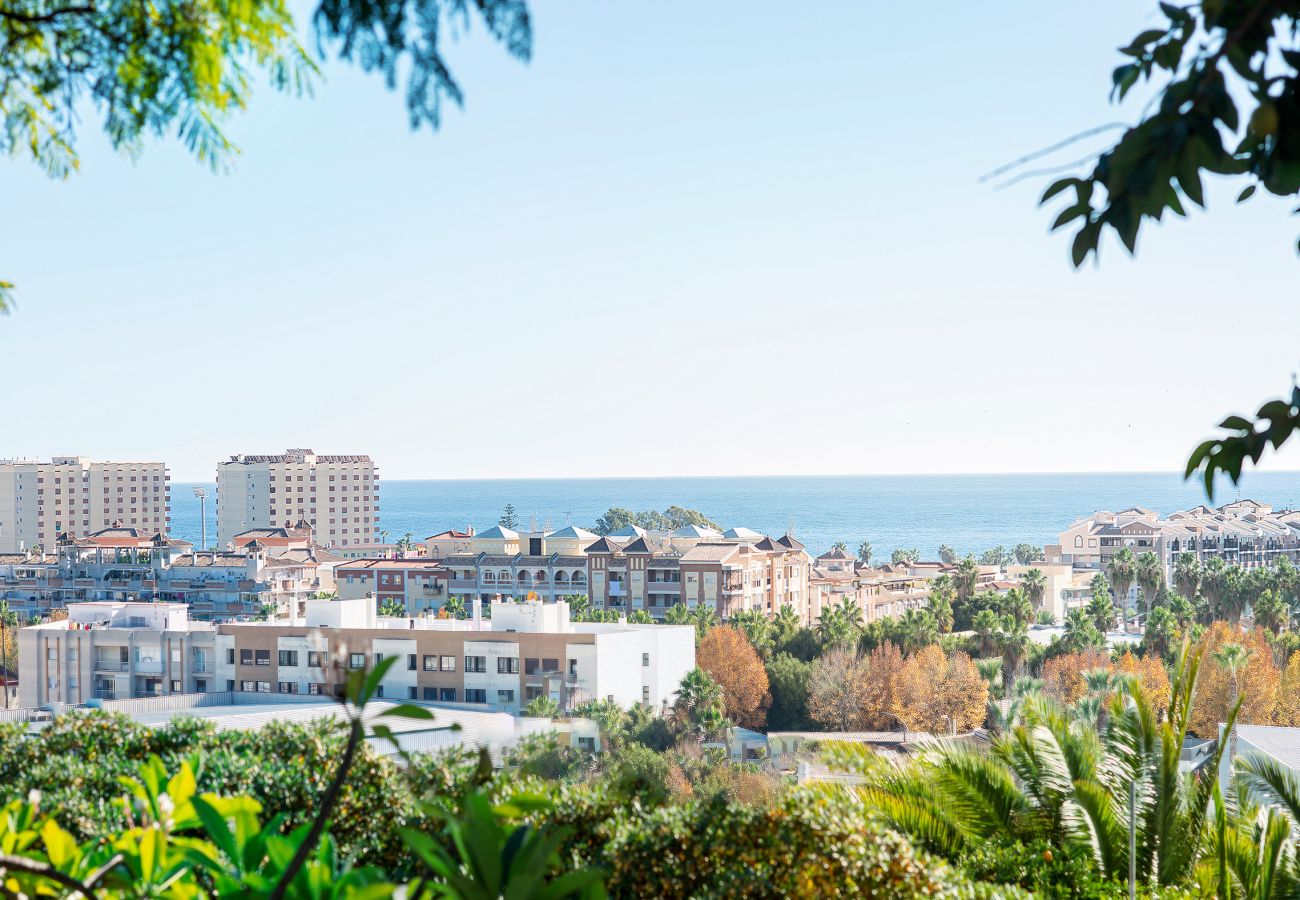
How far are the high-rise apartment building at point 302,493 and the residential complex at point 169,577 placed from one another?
44.1 metres

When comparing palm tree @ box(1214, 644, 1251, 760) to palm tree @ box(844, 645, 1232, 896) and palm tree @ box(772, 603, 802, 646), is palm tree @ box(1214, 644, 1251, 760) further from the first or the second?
palm tree @ box(844, 645, 1232, 896)

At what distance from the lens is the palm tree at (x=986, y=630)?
1056 inches

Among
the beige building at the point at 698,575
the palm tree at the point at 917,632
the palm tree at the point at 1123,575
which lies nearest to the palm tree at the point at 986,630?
the palm tree at the point at 917,632

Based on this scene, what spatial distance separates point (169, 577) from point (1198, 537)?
43903 mm

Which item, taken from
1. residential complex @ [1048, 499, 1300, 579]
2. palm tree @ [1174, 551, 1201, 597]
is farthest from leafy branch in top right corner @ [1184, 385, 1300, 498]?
residential complex @ [1048, 499, 1300, 579]

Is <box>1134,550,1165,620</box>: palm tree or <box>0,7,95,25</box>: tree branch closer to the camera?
<box>0,7,95,25</box>: tree branch

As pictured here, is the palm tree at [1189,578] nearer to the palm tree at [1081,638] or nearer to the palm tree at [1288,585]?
the palm tree at [1288,585]

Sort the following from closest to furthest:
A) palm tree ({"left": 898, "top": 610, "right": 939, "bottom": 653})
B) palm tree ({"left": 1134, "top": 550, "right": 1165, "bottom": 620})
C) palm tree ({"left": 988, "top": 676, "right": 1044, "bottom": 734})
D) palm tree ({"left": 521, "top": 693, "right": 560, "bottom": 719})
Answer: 1. palm tree ({"left": 988, "top": 676, "right": 1044, "bottom": 734})
2. palm tree ({"left": 521, "top": 693, "right": 560, "bottom": 719})
3. palm tree ({"left": 898, "top": 610, "right": 939, "bottom": 653})
4. palm tree ({"left": 1134, "top": 550, "right": 1165, "bottom": 620})

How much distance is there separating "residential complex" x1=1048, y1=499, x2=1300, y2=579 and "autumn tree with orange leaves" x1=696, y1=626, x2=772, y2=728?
1307 inches

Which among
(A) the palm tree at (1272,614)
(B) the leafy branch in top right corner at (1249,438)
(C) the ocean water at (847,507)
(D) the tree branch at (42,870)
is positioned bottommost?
(C) the ocean water at (847,507)

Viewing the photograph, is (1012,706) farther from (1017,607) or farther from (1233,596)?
(1233,596)

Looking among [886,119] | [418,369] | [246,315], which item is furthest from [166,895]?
[418,369]

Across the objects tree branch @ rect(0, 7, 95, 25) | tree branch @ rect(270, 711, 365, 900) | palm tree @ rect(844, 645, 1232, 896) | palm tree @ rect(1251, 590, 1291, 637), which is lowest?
palm tree @ rect(1251, 590, 1291, 637)

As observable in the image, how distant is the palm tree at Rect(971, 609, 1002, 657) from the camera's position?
88.0ft
